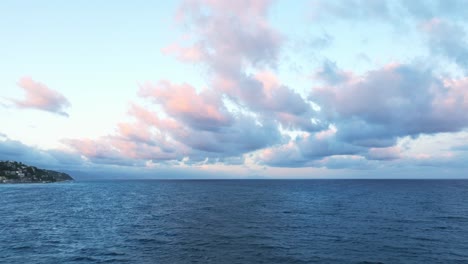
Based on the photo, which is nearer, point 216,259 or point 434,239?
point 216,259

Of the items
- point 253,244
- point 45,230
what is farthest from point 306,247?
point 45,230

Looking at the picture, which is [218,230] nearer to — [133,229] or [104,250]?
[133,229]

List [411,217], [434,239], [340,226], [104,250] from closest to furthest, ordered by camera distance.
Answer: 1. [104,250]
2. [434,239]
3. [340,226]
4. [411,217]

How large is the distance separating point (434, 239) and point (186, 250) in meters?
49.8

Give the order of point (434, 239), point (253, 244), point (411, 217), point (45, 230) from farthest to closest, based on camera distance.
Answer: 1. point (411, 217)
2. point (45, 230)
3. point (434, 239)
4. point (253, 244)

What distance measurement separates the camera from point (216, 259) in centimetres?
4444

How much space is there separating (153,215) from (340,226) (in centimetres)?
5425

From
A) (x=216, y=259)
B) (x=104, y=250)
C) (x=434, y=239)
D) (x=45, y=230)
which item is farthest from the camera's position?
(x=45, y=230)

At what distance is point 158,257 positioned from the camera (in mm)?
45469

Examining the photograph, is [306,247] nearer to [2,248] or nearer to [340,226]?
[340,226]

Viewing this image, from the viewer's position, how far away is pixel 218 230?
65750 mm

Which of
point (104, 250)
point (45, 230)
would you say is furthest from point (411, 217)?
point (45, 230)

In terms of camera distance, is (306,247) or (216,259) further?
(306,247)

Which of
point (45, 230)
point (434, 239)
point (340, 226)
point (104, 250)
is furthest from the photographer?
point (340, 226)
